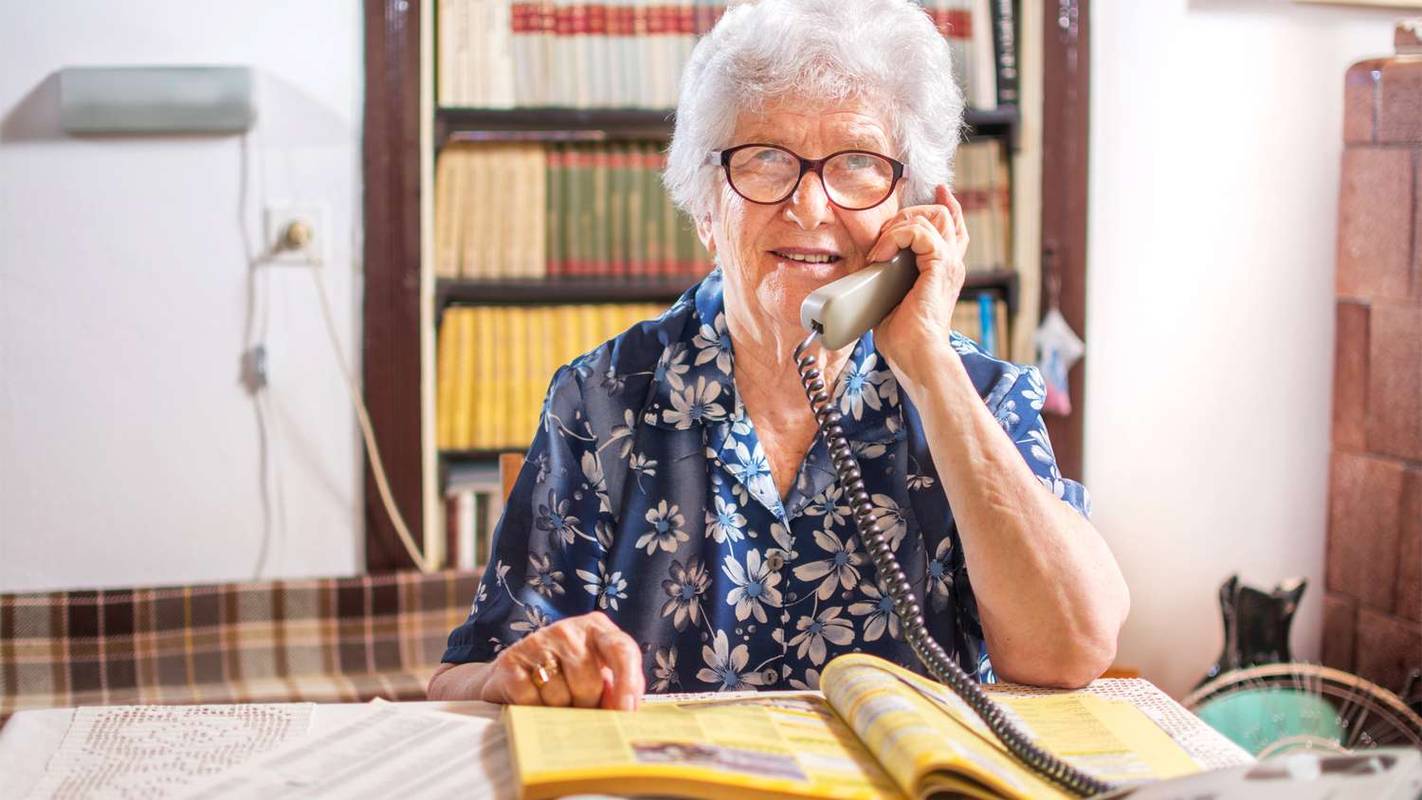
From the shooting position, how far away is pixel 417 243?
2547mm

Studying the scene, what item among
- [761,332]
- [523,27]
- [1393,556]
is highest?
[523,27]

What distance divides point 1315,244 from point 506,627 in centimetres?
230

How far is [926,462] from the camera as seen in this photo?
132 cm

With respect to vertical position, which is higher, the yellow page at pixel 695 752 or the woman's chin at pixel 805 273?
the woman's chin at pixel 805 273

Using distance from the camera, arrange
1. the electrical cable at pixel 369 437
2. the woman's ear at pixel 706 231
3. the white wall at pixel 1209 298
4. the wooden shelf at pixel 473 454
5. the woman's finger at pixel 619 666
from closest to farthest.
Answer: the woman's finger at pixel 619 666, the woman's ear at pixel 706 231, the electrical cable at pixel 369 437, the wooden shelf at pixel 473 454, the white wall at pixel 1209 298

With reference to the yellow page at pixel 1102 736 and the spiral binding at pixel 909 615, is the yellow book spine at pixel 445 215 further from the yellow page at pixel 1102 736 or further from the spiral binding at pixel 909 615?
the yellow page at pixel 1102 736

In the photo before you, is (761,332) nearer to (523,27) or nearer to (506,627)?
(506,627)

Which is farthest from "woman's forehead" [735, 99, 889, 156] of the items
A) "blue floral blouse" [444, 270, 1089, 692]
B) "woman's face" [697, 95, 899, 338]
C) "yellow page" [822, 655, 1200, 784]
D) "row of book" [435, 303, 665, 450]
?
"row of book" [435, 303, 665, 450]

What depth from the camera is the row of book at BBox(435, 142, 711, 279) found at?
2.60 meters

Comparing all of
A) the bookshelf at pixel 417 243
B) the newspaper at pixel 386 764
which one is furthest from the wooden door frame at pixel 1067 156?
the newspaper at pixel 386 764

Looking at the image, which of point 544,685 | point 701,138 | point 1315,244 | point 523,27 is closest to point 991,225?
point 1315,244

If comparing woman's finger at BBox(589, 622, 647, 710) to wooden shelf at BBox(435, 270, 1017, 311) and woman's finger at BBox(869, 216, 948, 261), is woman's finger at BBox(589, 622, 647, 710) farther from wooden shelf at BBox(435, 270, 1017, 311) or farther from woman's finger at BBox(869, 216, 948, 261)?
wooden shelf at BBox(435, 270, 1017, 311)

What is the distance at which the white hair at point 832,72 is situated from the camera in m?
1.31

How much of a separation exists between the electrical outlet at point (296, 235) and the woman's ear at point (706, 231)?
1257 millimetres
